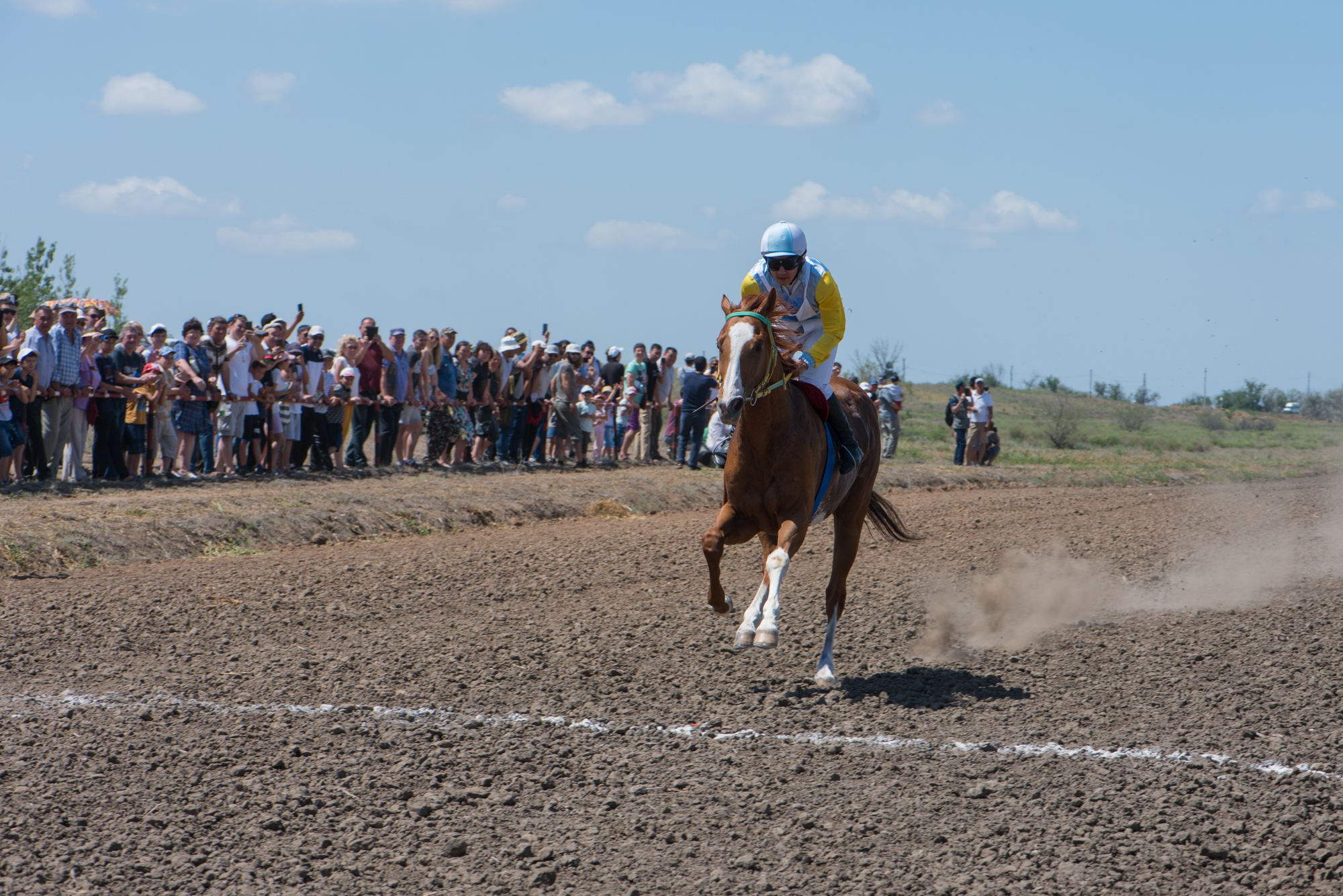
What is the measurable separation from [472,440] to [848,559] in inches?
433

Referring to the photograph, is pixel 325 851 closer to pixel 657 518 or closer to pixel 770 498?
pixel 770 498

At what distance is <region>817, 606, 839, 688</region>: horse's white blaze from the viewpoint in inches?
272

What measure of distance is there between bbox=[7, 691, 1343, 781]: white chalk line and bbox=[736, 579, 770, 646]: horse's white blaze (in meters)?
0.52

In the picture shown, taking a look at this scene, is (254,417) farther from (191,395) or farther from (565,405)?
(565,405)

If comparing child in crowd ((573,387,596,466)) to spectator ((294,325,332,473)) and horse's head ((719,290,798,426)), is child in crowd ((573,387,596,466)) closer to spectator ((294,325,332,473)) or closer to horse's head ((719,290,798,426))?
spectator ((294,325,332,473))

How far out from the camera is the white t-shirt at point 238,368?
14086 mm

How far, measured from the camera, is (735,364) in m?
6.25

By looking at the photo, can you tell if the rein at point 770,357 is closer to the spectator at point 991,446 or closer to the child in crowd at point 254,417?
the child in crowd at point 254,417

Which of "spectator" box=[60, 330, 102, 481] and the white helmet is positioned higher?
the white helmet

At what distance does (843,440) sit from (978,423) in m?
18.8

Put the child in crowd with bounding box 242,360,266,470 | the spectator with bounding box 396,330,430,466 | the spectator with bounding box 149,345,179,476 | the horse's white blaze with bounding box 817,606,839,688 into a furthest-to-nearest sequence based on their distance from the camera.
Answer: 1. the spectator with bounding box 396,330,430,466
2. the child in crowd with bounding box 242,360,266,470
3. the spectator with bounding box 149,345,179,476
4. the horse's white blaze with bounding box 817,606,839,688

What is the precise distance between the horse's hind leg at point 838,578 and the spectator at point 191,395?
8889mm

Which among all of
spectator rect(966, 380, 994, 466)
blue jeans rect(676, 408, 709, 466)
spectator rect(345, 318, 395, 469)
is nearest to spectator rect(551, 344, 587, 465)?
blue jeans rect(676, 408, 709, 466)

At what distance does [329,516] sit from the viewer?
12.7 meters
